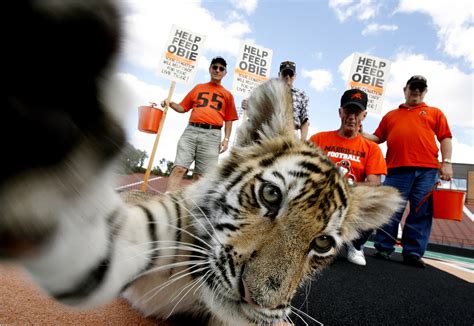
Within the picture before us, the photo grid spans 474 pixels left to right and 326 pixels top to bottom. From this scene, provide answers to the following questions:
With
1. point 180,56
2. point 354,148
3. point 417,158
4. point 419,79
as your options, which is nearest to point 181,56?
point 180,56

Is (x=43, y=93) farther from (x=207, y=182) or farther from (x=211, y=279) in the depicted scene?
(x=207, y=182)

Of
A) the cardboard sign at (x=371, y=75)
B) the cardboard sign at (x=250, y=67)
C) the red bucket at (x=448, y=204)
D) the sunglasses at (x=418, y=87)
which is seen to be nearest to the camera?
the red bucket at (x=448, y=204)

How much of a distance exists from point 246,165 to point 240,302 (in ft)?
2.42

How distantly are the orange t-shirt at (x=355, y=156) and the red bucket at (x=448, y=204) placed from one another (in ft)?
3.42

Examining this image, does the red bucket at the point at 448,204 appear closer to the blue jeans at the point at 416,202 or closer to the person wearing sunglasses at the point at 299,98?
the blue jeans at the point at 416,202

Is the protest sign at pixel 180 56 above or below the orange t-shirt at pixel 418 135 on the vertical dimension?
above

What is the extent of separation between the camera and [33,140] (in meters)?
0.42

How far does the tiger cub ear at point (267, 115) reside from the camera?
1845 mm

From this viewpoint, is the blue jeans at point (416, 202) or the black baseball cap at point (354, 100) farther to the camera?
the blue jeans at point (416, 202)

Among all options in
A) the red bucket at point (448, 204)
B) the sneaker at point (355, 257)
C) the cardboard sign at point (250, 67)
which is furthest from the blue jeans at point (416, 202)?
the cardboard sign at point (250, 67)

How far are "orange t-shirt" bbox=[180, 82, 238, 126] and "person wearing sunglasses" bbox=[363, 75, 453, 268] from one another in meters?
2.85

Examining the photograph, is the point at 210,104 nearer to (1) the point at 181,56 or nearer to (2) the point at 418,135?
(1) the point at 181,56

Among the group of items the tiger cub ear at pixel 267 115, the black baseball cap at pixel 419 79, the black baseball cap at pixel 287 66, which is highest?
the black baseball cap at pixel 419 79

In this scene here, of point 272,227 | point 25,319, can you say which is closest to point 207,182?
point 272,227
